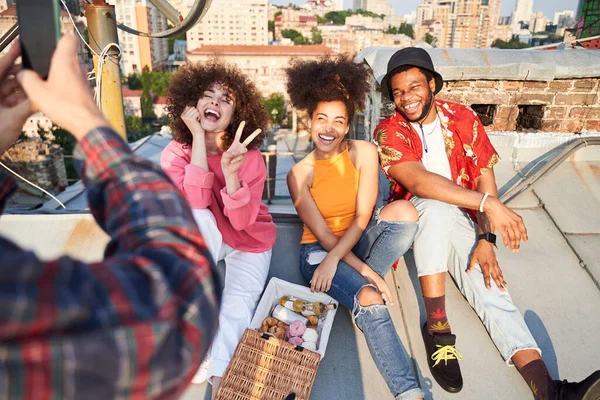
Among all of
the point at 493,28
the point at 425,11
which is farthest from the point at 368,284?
the point at 425,11

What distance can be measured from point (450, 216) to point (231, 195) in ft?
3.24

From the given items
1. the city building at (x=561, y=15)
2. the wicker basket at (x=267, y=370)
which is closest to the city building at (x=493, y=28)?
the city building at (x=561, y=15)

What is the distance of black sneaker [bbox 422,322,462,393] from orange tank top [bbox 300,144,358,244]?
68 centimetres

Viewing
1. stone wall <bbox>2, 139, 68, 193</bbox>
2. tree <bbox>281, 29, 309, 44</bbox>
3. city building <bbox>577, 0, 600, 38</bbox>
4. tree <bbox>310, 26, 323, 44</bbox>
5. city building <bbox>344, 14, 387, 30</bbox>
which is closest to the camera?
stone wall <bbox>2, 139, 68, 193</bbox>

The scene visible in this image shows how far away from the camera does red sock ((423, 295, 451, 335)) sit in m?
1.88

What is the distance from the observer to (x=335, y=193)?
7.32ft

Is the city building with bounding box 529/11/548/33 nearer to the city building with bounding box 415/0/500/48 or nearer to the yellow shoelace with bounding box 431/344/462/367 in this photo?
the city building with bounding box 415/0/500/48

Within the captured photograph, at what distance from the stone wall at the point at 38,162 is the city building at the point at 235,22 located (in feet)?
199

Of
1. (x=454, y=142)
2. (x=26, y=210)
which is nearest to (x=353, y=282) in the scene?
(x=454, y=142)

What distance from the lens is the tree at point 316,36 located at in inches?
3039

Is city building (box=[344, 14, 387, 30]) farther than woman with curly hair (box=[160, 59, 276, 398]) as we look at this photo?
Yes

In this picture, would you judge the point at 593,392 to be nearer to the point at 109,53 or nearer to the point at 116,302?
the point at 116,302

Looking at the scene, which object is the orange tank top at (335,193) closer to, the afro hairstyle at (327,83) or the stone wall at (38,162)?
the afro hairstyle at (327,83)

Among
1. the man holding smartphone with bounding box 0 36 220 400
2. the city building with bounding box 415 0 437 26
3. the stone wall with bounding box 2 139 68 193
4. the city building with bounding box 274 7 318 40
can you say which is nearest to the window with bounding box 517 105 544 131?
the man holding smartphone with bounding box 0 36 220 400
